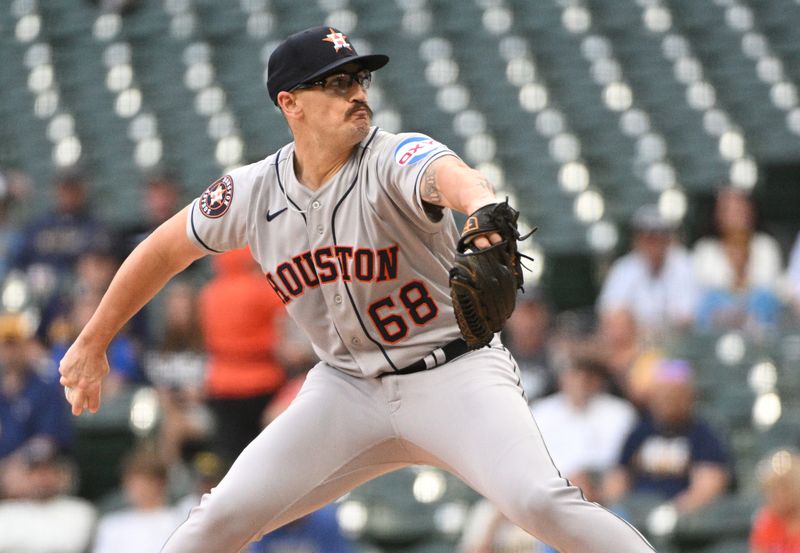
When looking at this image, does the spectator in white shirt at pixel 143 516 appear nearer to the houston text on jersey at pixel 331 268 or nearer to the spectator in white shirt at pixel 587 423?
the spectator in white shirt at pixel 587 423

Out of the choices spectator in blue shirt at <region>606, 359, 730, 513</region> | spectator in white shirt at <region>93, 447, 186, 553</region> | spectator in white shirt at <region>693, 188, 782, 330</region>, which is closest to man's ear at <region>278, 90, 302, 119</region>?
spectator in blue shirt at <region>606, 359, 730, 513</region>

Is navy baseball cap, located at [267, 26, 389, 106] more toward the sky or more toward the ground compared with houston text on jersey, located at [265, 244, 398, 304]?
more toward the sky

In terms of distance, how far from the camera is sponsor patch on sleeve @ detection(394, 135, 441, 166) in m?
3.22

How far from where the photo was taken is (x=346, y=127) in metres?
3.46

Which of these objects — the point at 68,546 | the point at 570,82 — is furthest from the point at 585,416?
the point at 570,82

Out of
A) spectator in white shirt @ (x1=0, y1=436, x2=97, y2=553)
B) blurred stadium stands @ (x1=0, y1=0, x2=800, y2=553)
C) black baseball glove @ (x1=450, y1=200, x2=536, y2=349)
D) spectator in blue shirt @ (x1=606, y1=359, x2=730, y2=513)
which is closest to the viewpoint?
black baseball glove @ (x1=450, y1=200, x2=536, y2=349)

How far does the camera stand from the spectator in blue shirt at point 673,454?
19.4 ft

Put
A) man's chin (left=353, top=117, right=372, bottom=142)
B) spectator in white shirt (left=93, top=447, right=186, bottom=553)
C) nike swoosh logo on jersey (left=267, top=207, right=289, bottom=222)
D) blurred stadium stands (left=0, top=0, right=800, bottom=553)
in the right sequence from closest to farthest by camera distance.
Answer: man's chin (left=353, top=117, right=372, bottom=142), nike swoosh logo on jersey (left=267, top=207, right=289, bottom=222), spectator in white shirt (left=93, top=447, right=186, bottom=553), blurred stadium stands (left=0, top=0, right=800, bottom=553)

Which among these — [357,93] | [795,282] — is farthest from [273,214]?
[795,282]

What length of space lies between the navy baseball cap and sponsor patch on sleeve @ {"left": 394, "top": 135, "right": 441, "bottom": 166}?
25 cm

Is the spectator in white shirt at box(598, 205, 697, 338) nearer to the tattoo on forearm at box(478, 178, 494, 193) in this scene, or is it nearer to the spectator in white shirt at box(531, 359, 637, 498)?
the spectator in white shirt at box(531, 359, 637, 498)

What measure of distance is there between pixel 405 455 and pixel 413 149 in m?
0.83

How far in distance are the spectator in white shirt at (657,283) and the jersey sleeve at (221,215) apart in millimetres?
4027

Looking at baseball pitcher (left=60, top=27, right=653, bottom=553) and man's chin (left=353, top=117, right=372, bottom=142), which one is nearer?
baseball pitcher (left=60, top=27, right=653, bottom=553)
